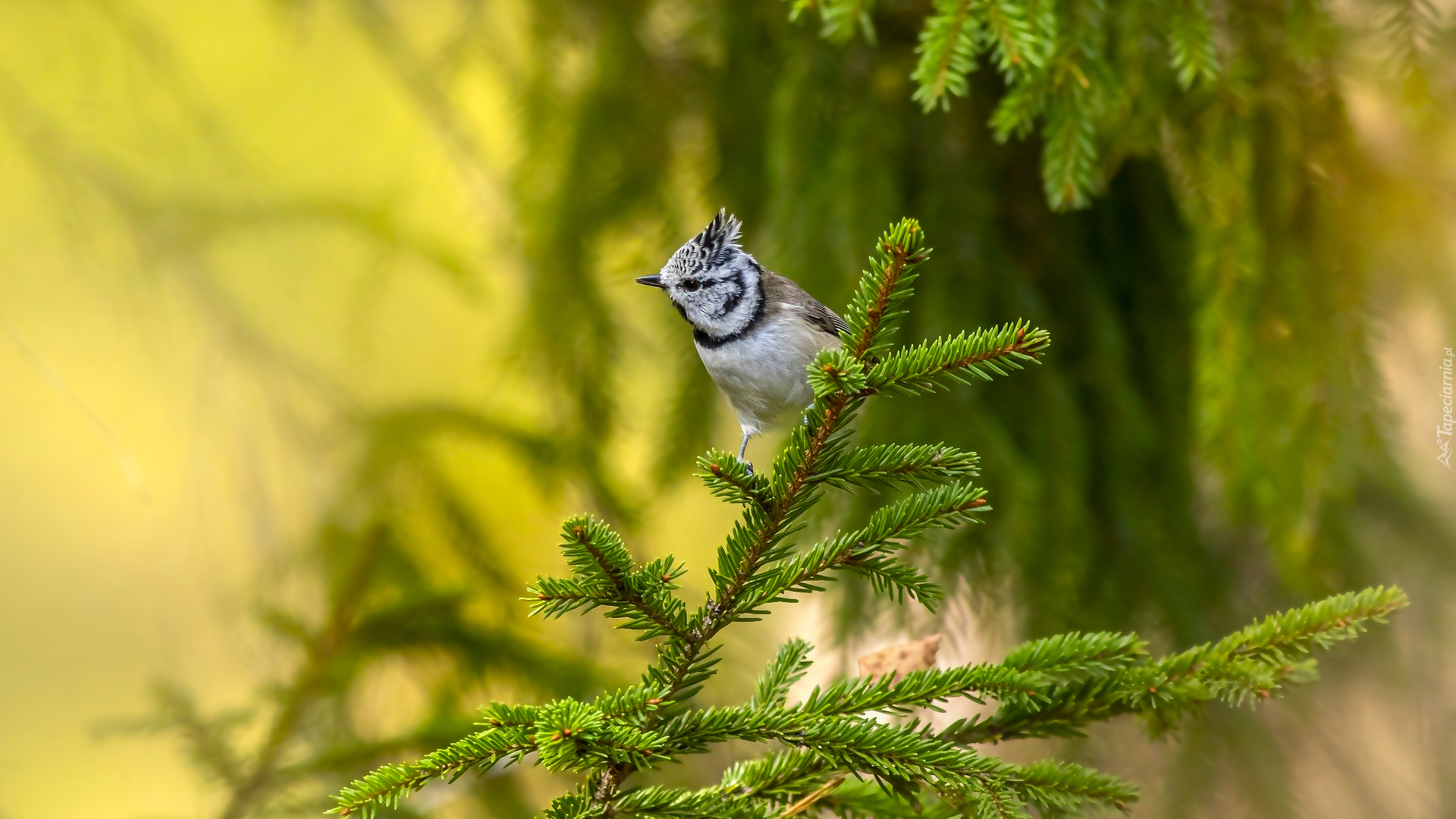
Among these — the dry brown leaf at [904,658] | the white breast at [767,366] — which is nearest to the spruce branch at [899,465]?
the dry brown leaf at [904,658]

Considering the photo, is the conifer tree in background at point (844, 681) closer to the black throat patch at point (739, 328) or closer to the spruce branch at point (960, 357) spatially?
the spruce branch at point (960, 357)

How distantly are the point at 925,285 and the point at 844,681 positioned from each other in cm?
97

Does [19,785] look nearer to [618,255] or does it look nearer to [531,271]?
[531,271]

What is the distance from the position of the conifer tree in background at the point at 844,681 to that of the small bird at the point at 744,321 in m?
0.58

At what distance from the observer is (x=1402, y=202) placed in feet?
5.64

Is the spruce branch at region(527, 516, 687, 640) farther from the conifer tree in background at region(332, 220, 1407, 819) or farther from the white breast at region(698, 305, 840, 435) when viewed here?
the white breast at region(698, 305, 840, 435)

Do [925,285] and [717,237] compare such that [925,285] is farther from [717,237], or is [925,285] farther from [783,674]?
[783,674]

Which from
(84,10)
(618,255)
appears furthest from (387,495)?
(84,10)

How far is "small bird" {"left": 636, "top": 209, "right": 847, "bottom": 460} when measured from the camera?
1.61 m

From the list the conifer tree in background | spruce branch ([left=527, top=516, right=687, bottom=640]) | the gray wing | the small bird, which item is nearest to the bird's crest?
the small bird

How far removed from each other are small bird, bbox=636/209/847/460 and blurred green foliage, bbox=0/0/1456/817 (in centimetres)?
8

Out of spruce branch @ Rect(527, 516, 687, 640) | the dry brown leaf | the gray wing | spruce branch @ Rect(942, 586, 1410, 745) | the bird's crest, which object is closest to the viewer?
spruce branch @ Rect(527, 516, 687, 640)

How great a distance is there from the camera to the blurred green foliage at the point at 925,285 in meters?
1.65

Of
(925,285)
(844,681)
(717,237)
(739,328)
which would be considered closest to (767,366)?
(739,328)
